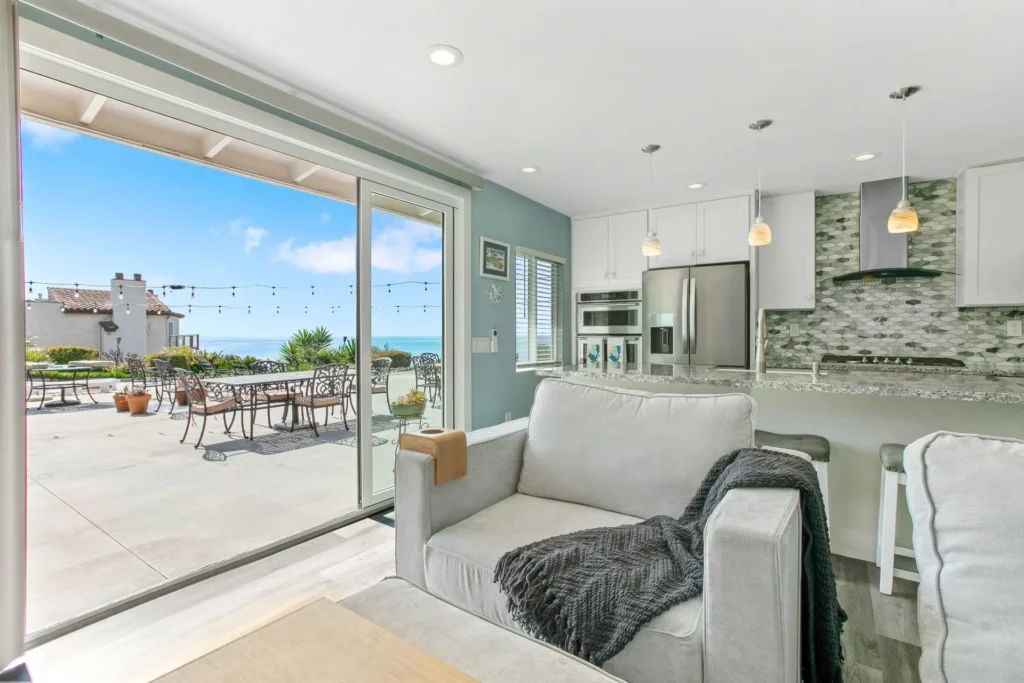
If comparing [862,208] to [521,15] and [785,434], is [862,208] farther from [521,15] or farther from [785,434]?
[521,15]

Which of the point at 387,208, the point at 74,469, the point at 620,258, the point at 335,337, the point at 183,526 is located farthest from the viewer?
the point at 335,337

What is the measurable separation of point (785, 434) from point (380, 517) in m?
2.31

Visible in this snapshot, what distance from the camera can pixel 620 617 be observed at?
3.55 ft

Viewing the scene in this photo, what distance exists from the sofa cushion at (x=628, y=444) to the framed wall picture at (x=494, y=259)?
6.36 feet

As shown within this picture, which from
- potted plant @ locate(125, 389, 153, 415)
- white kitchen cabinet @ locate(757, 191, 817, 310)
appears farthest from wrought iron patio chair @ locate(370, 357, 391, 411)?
white kitchen cabinet @ locate(757, 191, 817, 310)

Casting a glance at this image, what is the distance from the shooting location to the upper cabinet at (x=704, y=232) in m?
3.96

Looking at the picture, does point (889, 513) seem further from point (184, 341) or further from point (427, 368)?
point (184, 341)

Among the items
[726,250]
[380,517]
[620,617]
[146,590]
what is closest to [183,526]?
[146,590]

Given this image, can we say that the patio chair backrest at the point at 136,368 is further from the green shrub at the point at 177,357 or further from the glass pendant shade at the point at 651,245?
the glass pendant shade at the point at 651,245

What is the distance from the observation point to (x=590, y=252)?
477 centimetres

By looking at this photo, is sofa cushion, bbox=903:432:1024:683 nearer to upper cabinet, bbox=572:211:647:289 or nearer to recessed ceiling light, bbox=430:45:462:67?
recessed ceiling light, bbox=430:45:462:67

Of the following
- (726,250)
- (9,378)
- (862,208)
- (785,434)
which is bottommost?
(785,434)

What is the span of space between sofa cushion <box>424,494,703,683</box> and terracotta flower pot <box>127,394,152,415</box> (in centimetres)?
441

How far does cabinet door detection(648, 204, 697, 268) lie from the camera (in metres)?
4.18
